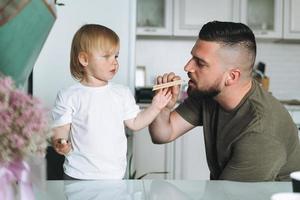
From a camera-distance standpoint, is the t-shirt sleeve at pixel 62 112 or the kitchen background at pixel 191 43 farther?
the kitchen background at pixel 191 43

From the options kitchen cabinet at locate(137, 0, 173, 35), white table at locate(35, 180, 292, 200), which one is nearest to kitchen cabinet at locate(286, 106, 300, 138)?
kitchen cabinet at locate(137, 0, 173, 35)

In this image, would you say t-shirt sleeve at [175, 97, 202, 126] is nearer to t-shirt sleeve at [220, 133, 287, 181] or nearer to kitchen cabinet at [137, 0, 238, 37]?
t-shirt sleeve at [220, 133, 287, 181]

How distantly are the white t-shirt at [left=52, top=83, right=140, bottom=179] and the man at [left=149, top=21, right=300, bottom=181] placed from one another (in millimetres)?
203

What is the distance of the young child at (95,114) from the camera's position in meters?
1.43

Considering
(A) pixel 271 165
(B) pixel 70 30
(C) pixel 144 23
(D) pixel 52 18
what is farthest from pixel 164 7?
(D) pixel 52 18

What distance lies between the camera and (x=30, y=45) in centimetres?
56

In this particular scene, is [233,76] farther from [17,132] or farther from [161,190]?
[17,132]

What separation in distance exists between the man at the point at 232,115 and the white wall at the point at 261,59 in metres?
2.18

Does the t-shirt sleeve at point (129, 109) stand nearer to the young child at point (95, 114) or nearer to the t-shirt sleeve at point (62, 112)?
the young child at point (95, 114)

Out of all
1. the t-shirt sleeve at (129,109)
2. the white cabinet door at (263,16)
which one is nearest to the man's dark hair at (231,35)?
the t-shirt sleeve at (129,109)

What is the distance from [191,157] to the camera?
326 cm

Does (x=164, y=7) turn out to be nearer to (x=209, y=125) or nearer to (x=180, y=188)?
(x=209, y=125)

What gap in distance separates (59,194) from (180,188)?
258 millimetres

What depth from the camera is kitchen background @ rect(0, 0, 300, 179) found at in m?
2.50
